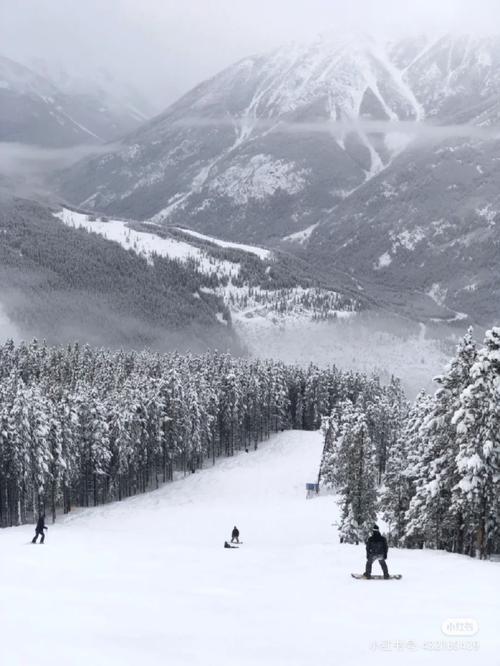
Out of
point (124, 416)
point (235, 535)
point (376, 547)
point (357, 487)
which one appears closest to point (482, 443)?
point (376, 547)

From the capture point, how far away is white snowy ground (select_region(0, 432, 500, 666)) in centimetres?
1413

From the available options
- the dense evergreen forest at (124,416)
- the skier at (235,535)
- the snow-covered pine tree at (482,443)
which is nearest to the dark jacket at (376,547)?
the snow-covered pine tree at (482,443)

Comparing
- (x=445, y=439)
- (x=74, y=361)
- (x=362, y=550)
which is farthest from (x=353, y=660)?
(x=74, y=361)

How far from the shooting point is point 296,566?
98.9 ft

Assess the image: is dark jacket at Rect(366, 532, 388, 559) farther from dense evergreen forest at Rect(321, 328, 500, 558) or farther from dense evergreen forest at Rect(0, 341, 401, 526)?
dense evergreen forest at Rect(0, 341, 401, 526)

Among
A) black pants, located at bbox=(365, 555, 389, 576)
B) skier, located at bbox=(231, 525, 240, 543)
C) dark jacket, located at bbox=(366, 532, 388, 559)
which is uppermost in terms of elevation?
dark jacket, located at bbox=(366, 532, 388, 559)

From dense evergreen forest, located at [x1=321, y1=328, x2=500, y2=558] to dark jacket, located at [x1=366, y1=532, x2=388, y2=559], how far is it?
477 inches

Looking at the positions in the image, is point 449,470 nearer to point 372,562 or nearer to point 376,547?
point 376,547

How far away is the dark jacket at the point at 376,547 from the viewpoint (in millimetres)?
25391

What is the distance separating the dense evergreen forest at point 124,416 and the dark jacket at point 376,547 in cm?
5035

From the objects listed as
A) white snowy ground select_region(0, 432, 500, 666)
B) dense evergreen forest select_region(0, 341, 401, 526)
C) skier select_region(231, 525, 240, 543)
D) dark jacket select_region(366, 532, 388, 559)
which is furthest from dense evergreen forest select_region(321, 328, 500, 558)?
dense evergreen forest select_region(0, 341, 401, 526)

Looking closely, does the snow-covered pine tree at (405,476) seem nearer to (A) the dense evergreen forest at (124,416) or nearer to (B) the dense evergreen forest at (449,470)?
(B) the dense evergreen forest at (449,470)

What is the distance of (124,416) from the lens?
90125mm

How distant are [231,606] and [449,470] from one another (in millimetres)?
25994
